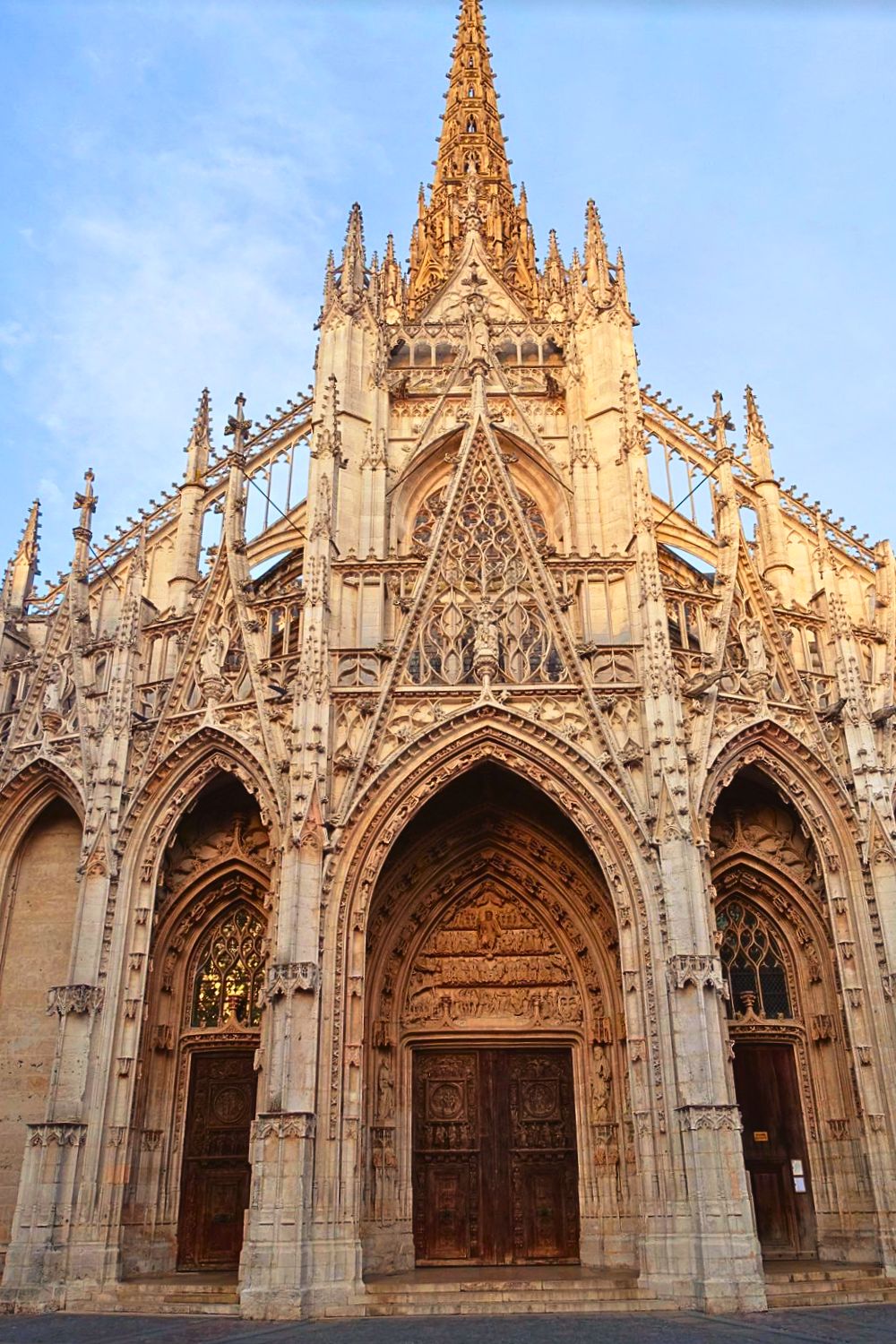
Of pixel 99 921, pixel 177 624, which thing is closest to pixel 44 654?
pixel 177 624

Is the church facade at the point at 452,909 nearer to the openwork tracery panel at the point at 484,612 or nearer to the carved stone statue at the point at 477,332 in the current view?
the openwork tracery panel at the point at 484,612

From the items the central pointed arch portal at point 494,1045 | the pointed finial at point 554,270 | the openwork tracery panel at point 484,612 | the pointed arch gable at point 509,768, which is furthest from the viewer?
the pointed finial at point 554,270

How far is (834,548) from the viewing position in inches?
818

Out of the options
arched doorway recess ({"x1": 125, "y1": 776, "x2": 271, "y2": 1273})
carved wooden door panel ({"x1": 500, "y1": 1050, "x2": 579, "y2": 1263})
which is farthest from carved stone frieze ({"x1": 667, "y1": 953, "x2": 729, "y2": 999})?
arched doorway recess ({"x1": 125, "y1": 776, "x2": 271, "y2": 1273})

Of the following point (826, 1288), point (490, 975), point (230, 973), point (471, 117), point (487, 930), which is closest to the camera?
point (826, 1288)

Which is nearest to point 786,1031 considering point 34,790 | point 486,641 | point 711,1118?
point 711,1118

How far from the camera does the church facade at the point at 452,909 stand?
14016mm

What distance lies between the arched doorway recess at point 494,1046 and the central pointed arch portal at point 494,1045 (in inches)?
0.8

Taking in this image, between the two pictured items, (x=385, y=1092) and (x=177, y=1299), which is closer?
(x=177, y=1299)

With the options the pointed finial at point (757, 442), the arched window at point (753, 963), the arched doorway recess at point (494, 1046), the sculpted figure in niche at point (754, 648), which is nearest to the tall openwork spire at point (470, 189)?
the pointed finial at point (757, 442)

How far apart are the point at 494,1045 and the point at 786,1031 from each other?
4.54 metres

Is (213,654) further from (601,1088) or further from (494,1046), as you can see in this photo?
(601,1088)

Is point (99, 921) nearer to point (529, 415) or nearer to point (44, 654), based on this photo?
point (44, 654)

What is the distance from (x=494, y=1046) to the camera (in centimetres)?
Answer: 1725
